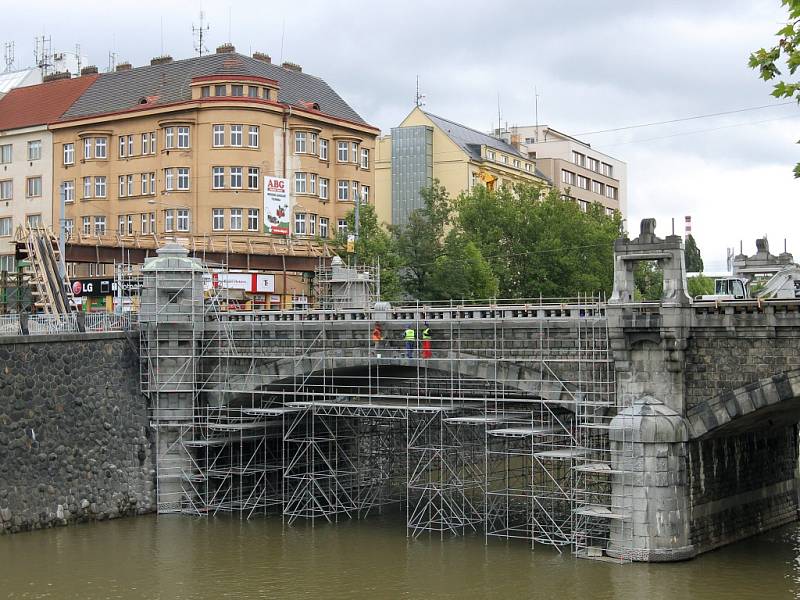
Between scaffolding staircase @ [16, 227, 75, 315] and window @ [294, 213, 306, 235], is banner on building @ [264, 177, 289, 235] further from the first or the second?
scaffolding staircase @ [16, 227, 75, 315]

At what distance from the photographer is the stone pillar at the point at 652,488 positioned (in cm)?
3155

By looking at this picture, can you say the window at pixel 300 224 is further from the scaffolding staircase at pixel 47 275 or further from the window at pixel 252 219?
the scaffolding staircase at pixel 47 275

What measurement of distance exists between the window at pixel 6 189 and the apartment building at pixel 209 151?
4805 mm

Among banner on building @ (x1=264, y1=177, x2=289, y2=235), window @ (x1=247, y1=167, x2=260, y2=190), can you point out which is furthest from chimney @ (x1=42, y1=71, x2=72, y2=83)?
banner on building @ (x1=264, y1=177, x2=289, y2=235)

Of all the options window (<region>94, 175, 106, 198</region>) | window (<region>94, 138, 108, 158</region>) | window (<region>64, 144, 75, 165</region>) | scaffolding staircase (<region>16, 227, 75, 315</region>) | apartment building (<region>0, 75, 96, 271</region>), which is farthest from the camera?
apartment building (<region>0, 75, 96, 271</region>)

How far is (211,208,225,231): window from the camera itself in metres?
61.1

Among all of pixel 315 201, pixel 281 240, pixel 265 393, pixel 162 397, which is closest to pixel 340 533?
pixel 265 393

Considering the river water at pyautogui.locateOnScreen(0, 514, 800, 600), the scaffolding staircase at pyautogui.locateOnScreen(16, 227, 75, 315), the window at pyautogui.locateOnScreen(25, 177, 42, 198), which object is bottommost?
the river water at pyautogui.locateOnScreen(0, 514, 800, 600)

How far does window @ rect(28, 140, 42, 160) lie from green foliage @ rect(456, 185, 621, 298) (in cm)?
2519

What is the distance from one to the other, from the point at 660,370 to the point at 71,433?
60.9 ft

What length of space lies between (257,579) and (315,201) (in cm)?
3557

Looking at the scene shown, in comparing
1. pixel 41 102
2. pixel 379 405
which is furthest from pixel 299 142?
pixel 379 405

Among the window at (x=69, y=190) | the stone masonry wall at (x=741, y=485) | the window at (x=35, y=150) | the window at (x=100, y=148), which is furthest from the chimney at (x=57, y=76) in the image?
the stone masonry wall at (x=741, y=485)

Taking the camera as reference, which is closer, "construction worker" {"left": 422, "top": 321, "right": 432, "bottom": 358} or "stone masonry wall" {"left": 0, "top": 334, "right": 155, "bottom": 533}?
"stone masonry wall" {"left": 0, "top": 334, "right": 155, "bottom": 533}
